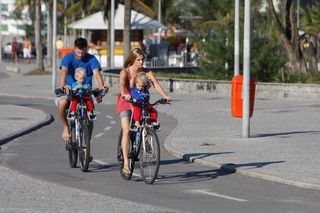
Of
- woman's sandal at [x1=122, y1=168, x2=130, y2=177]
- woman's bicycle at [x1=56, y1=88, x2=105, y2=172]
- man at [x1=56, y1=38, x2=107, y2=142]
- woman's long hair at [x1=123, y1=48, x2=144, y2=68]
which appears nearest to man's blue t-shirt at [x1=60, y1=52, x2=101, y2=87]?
man at [x1=56, y1=38, x2=107, y2=142]

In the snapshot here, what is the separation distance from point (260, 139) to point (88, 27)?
4070 cm

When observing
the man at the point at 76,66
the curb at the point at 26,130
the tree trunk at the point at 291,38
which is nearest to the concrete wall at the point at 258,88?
the tree trunk at the point at 291,38

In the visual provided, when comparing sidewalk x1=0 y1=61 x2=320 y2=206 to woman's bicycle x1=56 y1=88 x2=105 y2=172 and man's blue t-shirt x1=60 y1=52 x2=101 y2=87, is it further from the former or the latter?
man's blue t-shirt x1=60 y1=52 x2=101 y2=87

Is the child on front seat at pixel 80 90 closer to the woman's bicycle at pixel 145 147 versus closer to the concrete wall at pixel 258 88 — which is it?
the woman's bicycle at pixel 145 147

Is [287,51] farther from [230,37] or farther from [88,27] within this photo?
[88,27]

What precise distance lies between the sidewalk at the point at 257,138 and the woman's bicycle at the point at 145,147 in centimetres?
164

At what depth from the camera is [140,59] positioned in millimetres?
13812

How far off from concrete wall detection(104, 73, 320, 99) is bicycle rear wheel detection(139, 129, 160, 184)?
1960 cm

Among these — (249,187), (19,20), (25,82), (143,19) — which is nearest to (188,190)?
(249,187)

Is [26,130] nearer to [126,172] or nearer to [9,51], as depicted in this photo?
[126,172]

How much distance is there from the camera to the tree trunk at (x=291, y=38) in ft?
126

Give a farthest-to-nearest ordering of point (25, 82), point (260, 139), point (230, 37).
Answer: point (25, 82) → point (230, 37) → point (260, 139)

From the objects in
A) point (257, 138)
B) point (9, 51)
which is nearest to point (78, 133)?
point (257, 138)

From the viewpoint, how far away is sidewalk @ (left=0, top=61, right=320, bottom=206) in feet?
49.3
